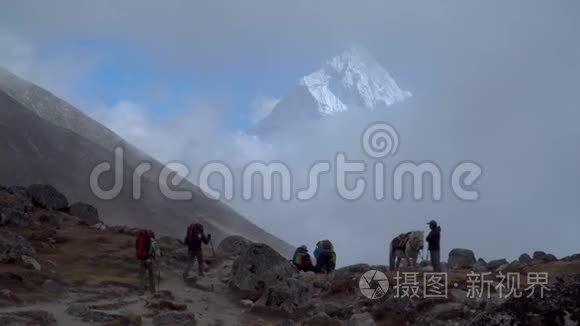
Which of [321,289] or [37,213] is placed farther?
[37,213]

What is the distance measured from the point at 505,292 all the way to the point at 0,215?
70.7 feet

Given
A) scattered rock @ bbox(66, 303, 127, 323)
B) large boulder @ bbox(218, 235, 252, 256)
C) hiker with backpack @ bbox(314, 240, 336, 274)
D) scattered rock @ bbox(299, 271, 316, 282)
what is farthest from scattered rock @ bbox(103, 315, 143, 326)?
large boulder @ bbox(218, 235, 252, 256)

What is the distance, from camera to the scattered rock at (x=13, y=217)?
29.6 metres

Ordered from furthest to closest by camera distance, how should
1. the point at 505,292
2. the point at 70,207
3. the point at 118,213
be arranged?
1. the point at 118,213
2. the point at 70,207
3. the point at 505,292

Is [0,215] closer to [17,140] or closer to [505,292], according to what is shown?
[505,292]

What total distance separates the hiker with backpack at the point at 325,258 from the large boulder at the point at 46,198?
16921 millimetres

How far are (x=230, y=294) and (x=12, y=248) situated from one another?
706cm

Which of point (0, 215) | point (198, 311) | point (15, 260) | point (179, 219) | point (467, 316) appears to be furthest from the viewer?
point (179, 219)

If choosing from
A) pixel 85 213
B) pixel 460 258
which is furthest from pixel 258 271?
pixel 85 213

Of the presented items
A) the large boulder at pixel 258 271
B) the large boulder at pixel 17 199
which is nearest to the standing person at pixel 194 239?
the large boulder at pixel 258 271

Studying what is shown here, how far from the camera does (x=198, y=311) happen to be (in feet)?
64.3

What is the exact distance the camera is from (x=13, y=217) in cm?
3006

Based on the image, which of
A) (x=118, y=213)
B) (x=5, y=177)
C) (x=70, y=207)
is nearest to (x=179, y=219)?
(x=118, y=213)

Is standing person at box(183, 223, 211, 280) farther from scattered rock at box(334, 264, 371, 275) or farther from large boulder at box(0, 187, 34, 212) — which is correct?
large boulder at box(0, 187, 34, 212)
